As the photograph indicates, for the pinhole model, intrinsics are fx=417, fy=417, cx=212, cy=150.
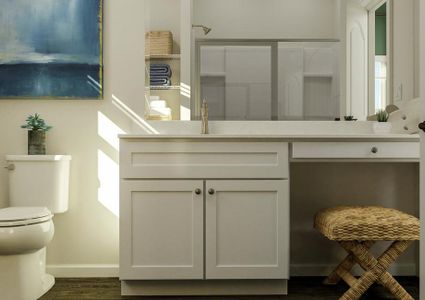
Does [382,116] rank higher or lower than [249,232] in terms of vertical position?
higher

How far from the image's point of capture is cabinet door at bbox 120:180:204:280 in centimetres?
214

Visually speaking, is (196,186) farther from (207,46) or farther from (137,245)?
(207,46)

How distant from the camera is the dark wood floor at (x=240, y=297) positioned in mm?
2193

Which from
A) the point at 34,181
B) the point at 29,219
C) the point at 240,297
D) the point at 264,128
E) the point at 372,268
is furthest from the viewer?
the point at 264,128

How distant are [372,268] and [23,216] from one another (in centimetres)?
172

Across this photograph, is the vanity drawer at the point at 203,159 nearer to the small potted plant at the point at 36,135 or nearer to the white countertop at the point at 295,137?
the white countertop at the point at 295,137

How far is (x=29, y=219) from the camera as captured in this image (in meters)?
1.97

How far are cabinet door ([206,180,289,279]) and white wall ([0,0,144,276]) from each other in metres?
0.77

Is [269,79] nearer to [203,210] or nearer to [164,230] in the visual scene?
[203,210]

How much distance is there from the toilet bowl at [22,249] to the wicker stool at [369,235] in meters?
1.41

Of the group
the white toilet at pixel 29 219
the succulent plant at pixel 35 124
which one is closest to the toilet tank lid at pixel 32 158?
the white toilet at pixel 29 219

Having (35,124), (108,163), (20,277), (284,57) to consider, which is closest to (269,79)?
(284,57)

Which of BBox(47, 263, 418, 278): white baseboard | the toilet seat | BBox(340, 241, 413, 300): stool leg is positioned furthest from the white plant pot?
the toilet seat

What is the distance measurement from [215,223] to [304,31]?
138 cm
